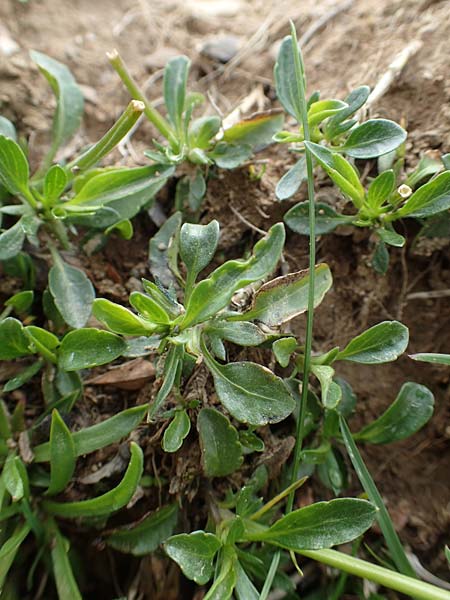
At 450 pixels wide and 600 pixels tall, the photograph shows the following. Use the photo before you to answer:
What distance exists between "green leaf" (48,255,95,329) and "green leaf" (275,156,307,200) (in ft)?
1.52

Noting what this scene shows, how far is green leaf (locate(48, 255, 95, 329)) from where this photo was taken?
3.99 feet

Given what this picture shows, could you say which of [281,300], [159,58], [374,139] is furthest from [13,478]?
[159,58]

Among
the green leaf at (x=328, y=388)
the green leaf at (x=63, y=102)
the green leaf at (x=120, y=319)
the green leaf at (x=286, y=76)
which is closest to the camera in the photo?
the green leaf at (x=120, y=319)

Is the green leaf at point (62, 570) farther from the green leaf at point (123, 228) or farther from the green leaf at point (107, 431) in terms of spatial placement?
the green leaf at point (123, 228)

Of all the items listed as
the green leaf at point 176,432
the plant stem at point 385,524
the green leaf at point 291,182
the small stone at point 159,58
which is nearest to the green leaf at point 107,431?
the green leaf at point 176,432

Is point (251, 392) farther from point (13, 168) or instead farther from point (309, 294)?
point (13, 168)

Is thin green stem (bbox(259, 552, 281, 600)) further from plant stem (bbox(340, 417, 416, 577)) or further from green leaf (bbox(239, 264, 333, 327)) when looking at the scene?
green leaf (bbox(239, 264, 333, 327))

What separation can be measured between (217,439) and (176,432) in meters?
0.09

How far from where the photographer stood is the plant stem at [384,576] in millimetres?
993

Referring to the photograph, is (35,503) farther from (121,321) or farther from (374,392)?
(374,392)

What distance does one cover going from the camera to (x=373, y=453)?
140cm

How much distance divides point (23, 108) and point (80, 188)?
438mm

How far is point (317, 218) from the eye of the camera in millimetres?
1266

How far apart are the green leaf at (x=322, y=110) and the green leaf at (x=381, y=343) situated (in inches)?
17.0
